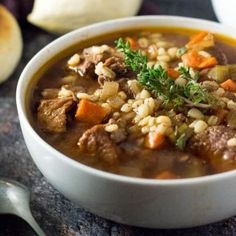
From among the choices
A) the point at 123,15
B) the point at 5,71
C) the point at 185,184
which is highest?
the point at 185,184

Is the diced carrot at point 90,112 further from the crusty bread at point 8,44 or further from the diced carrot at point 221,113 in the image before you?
the crusty bread at point 8,44

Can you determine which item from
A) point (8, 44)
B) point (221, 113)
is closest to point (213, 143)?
point (221, 113)

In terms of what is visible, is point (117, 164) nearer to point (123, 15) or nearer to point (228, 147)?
point (228, 147)

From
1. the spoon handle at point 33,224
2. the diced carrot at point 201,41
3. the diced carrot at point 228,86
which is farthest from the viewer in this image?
the diced carrot at point 201,41

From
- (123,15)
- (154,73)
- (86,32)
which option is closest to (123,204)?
(154,73)

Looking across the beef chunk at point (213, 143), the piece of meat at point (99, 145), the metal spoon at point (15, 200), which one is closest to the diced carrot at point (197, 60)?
the beef chunk at point (213, 143)

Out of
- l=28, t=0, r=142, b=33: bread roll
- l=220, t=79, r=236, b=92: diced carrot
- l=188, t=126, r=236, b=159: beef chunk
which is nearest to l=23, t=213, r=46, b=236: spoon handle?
l=188, t=126, r=236, b=159: beef chunk
